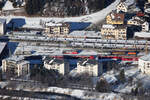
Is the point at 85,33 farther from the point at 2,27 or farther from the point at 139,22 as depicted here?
the point at 2,27

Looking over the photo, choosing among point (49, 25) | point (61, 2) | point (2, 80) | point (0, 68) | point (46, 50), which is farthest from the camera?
point (61, 2)

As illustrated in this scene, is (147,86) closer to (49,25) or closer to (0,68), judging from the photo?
(0,68)

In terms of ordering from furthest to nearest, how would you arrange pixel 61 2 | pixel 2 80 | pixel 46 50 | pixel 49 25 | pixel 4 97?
pixel 61 2, pixel 49 25, pixel 46 50, pixel 2 80, pixel 4 97

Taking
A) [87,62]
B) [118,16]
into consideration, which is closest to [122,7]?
[118,16]

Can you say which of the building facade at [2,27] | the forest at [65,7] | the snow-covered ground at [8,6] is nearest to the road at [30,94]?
the building facade at [2,27]

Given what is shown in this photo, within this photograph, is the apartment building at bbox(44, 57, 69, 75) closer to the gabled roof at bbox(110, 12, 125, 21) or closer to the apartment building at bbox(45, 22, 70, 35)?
the apartment building at bbox(45, 22, 70, 35)

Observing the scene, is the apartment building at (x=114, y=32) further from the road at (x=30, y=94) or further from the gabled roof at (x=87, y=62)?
the road at (x=30, y=94)

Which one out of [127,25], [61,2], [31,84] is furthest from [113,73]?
[61,2]
